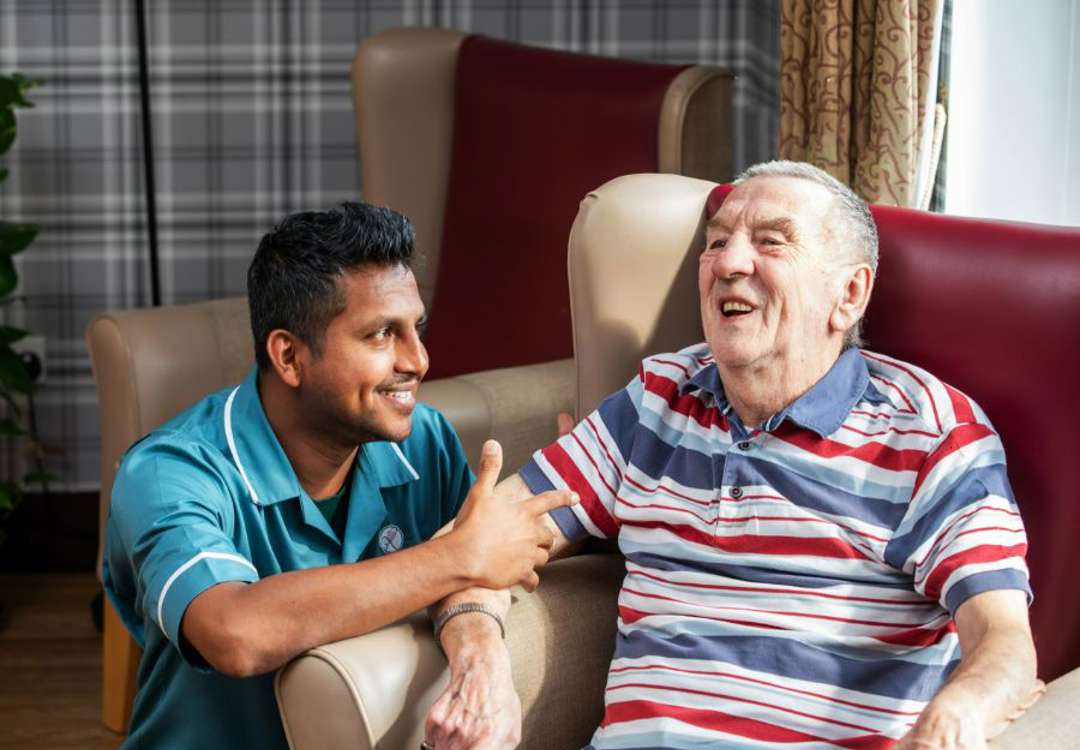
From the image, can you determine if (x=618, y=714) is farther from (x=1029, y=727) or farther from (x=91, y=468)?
(x=91, y=468)

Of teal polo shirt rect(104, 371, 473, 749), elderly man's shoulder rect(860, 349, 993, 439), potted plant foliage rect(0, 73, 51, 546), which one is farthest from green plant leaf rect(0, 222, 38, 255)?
elderly man's shoulder rect(860, 349, 993, 439)

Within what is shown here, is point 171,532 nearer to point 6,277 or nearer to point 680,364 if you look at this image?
point 680,364

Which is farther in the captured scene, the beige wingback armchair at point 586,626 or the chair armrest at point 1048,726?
the beige wingback armchair at point 586,626

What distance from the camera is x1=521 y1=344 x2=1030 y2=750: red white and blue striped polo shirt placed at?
1534 millimetres

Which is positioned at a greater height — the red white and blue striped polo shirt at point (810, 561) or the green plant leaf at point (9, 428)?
the red white and blue striped polo shirt at point (810, 561)

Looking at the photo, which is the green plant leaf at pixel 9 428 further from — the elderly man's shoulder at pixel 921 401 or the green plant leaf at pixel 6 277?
the elderly man's shoulder at pixel 921 401

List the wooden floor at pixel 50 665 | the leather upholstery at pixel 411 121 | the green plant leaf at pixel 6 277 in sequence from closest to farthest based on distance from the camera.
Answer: the wooden floor at pixel 50 665 → the leather upholstery at pixel 411 121 → the green plant leaf at pixel 6 277

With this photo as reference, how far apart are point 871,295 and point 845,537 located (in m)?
0.34

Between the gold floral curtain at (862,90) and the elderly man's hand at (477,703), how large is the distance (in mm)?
1037

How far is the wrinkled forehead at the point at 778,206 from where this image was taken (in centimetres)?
169

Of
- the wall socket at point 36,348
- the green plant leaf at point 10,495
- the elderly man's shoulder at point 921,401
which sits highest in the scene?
the elderly man's shoulder at point 921,401

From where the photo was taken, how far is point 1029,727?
4.41 feet

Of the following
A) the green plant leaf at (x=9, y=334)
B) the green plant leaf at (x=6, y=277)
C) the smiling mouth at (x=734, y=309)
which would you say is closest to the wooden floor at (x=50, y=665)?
the green plant leaf at (x=9, y=334)

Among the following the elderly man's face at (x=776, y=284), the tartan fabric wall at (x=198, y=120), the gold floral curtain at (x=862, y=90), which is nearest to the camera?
the elderly man's face at (x=776, y=284)
